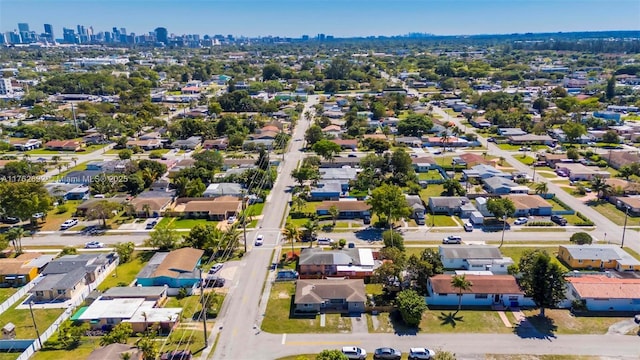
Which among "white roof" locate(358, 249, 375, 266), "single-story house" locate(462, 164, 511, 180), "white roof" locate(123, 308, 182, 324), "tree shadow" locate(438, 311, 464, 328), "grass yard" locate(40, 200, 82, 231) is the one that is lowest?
"tree shadow" locate(438, 311, 464, 328)

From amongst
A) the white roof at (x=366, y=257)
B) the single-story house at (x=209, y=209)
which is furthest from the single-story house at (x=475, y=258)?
the single-story house at (x=209, y=209)

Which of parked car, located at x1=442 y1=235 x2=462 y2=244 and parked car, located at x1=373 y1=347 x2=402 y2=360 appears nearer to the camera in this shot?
parked car, located at x1=373 y1=347 x2=402 y2=360

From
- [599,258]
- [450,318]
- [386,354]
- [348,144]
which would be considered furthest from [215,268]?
[348,144]

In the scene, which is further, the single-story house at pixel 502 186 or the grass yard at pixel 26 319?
the single-story house at pixel 502 186

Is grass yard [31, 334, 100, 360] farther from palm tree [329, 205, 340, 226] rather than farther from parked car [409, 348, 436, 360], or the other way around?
palm tree [329, 205, 340, 226]

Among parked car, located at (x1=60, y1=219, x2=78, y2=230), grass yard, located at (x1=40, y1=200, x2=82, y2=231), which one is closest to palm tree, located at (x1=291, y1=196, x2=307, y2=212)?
parked car, located at (x1=60, y1=219, x2=78, y2=230)

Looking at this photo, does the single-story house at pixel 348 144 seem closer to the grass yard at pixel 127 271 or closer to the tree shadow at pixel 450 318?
the grass yard at pixel 127 271

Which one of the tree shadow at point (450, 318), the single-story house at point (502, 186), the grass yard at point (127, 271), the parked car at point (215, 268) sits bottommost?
the tree shadow at point (450, 318)
